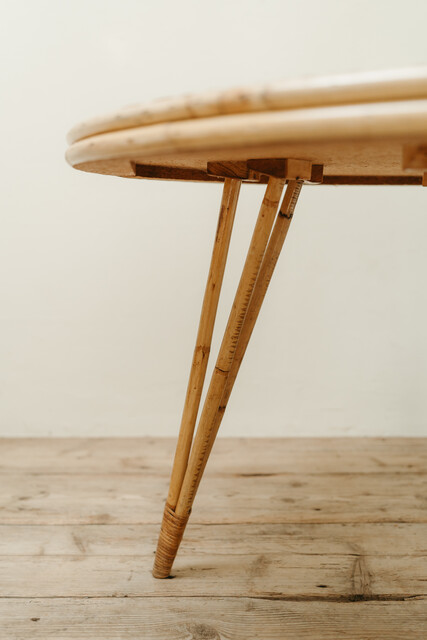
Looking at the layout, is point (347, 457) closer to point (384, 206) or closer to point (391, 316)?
point (391, 316)

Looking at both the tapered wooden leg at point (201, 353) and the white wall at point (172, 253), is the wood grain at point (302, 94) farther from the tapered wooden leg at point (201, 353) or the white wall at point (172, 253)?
the white wall at point (172, 253)

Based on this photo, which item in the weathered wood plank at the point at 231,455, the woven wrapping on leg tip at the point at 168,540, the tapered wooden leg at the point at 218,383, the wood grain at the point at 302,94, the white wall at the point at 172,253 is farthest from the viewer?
the white wall at the point at 172,253

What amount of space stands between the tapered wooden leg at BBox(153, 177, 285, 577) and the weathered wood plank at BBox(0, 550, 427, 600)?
0.13ft

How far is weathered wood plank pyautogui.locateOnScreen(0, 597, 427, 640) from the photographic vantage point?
61 cm

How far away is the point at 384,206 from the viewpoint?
1313 mm

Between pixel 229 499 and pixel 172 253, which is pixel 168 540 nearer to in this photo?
pixel 229 499

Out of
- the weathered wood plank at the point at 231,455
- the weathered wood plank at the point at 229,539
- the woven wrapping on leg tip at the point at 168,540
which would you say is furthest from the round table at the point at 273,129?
the weathered wood plank at the point at 231,455

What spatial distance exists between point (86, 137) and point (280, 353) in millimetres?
963

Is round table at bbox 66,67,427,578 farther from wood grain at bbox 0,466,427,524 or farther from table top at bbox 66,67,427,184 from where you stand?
wood grain at bbox 0,466,427,524

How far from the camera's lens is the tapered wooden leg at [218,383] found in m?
0.56

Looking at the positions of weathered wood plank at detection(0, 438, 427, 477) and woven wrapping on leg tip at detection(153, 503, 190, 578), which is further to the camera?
weathered wood plank at detection(0, 438, 427, 477)

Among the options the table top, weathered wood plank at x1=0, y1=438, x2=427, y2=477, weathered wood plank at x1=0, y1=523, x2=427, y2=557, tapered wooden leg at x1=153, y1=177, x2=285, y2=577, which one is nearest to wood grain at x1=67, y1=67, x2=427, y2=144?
the table top

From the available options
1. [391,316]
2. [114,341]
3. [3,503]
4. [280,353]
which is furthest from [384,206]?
[3,503]

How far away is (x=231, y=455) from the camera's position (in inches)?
47.8
